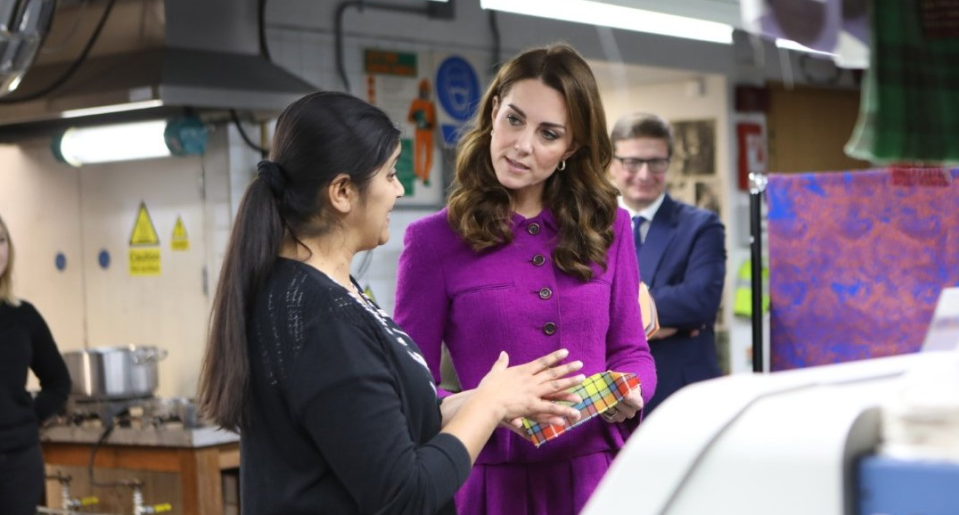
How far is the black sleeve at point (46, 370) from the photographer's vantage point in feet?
16.3

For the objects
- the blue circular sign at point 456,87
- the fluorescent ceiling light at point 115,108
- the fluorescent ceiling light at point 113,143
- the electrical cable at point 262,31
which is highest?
the electrical cable at point 262,31

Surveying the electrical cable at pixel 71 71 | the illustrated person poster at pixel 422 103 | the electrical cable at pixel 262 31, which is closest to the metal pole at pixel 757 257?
the illustrated person poster at pixel 422 103

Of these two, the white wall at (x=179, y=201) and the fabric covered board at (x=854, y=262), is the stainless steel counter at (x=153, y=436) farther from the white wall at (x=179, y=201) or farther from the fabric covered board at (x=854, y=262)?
the fabric covered board at (x=854, y=262)

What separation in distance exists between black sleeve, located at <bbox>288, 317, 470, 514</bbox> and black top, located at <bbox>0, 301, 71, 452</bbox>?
324 cm

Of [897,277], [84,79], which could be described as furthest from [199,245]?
[897,277]

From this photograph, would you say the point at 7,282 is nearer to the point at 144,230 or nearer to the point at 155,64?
the point at 155,64

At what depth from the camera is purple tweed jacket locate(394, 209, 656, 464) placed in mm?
2414

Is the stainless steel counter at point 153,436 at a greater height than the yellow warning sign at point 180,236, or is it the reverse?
the yellow warning sign at point 180,236

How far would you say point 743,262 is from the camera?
826 cm

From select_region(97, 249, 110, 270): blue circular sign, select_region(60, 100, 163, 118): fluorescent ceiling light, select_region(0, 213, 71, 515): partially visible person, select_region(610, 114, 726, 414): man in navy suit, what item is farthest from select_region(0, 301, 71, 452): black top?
select_region(610, 114, 726, 414): man in navy suit

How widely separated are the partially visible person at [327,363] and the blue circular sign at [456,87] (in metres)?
4.53

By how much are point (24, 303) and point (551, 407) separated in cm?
349

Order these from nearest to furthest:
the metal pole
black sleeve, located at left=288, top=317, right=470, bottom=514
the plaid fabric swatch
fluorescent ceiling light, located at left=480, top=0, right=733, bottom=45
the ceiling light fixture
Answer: black sleeve, located at left=288, top=317, right=470, bottom=514 < the plaid fabric swatch < the metal pole < fluorescent ceiling light, located at left=480, top=0, right=733, bottom=45 < the ceiling light fixture

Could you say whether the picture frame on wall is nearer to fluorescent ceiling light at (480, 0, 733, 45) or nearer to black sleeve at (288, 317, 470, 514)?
fluorescent ceiling light at (480, 0, 733, 45)
